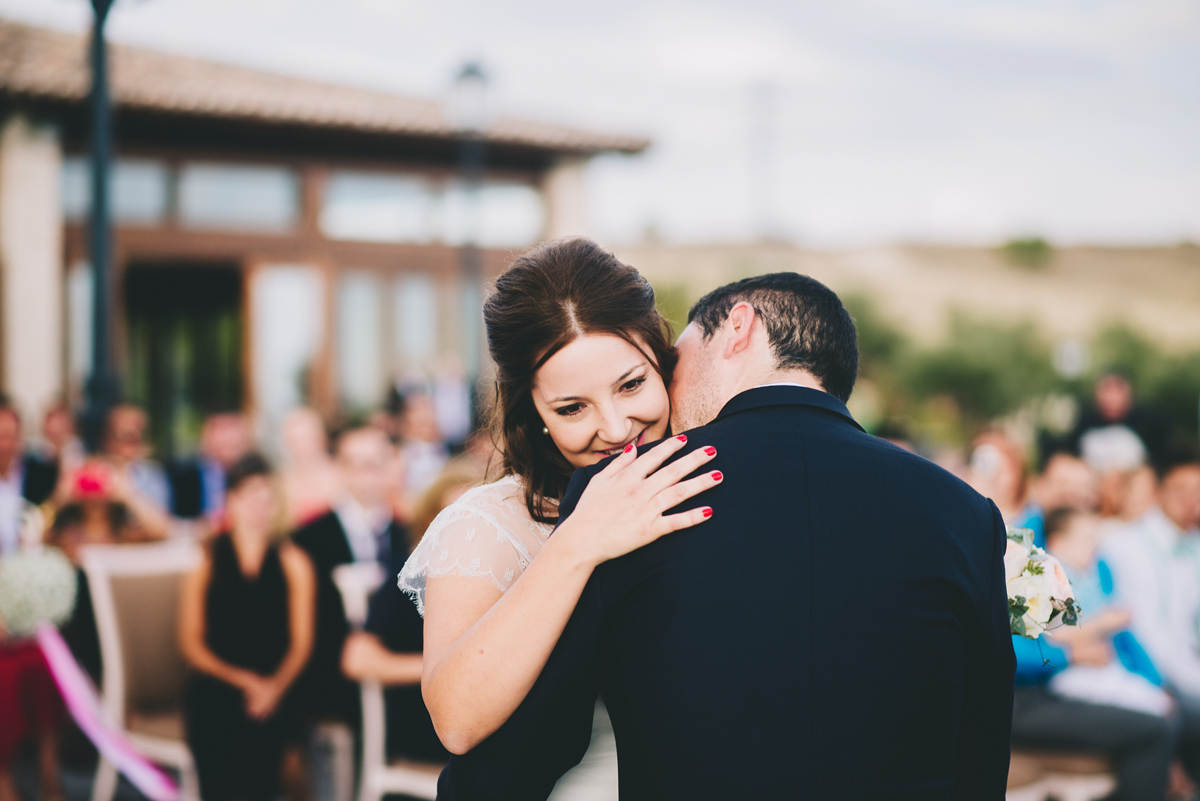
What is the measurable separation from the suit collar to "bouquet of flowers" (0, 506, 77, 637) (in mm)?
3618

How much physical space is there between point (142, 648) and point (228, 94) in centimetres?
902

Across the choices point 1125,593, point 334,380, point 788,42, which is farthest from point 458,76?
point 788,42

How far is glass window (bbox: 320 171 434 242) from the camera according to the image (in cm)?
1255

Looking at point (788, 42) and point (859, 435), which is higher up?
point (788, 42)

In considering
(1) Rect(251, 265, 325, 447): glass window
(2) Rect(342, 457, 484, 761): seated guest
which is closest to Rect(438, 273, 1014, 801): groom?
(2) Rect(342, 457, 484, 761): seated guest

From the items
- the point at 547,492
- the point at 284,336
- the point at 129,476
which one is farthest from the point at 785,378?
the point at 284,336

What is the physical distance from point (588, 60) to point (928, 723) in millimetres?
44785

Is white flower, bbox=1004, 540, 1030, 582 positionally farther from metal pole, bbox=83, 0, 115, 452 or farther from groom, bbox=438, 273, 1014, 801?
metal pole, bbox=83, 0, 115, 452

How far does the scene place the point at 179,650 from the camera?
4.55 m

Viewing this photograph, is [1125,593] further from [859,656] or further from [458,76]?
[458,76]

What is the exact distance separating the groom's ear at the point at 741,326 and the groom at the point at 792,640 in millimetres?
123

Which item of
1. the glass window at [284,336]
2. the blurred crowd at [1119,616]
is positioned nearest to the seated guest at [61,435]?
the glass window at [284,336]

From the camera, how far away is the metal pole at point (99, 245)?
201 inches

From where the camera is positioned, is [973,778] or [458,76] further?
[458,76]
